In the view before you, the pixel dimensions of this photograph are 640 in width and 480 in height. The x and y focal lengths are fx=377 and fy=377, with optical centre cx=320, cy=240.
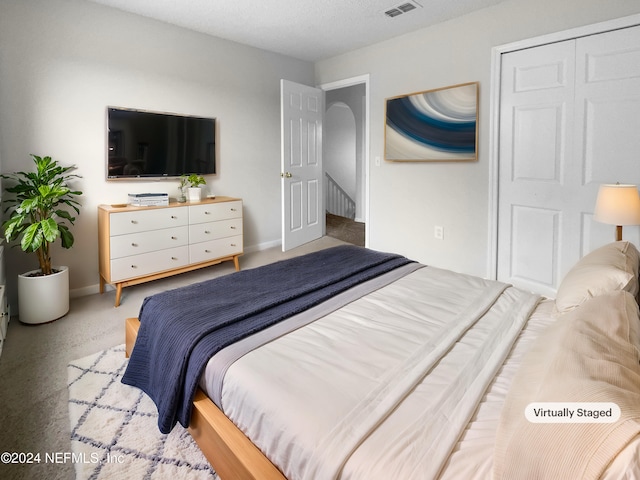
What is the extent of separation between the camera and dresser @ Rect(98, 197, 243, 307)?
3072 millimetres

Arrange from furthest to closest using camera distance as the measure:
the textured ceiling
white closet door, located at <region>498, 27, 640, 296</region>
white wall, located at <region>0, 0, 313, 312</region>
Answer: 1. the textured ceiling
2. white wall, located at <region>0, 0, 313, 312</region>
3. white closet door, located at <region>498, 27, 640, 296</region>

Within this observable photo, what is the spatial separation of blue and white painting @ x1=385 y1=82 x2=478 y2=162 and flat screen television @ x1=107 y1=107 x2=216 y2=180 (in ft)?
6.41

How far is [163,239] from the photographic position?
3332 mm

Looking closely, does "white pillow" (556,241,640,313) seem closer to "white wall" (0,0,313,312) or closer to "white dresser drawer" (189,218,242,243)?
"white dresser drawer" (189,218,242,243)

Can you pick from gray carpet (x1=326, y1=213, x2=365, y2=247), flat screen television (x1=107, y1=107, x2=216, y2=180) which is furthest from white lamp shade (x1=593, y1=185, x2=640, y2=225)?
flat screen television (x1=107, y1=107, x2=216, y2=180)

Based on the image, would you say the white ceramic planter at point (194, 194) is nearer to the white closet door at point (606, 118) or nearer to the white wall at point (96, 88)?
the white wall at point (96, 88)

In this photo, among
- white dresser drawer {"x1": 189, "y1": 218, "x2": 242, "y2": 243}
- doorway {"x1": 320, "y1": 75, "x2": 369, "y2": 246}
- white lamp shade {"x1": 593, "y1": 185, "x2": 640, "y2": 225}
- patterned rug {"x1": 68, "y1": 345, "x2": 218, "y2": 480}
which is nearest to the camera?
patterned rug {"x1": 68, "y1": 345, "x2": 218, "y2": 480}

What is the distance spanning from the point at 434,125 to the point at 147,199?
278 centimetres

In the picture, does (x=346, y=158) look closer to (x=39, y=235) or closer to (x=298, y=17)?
(x=298, y=17)

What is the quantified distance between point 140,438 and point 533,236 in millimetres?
3134

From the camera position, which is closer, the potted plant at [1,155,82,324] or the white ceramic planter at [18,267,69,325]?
the potted plant at [1,155,82,324]

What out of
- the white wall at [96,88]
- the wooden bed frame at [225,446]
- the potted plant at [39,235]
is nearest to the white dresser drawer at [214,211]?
the white wall at [96,88]

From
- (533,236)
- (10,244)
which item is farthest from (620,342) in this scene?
(10,244)

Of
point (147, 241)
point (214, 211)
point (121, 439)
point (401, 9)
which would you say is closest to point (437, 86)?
point (401, 9)
